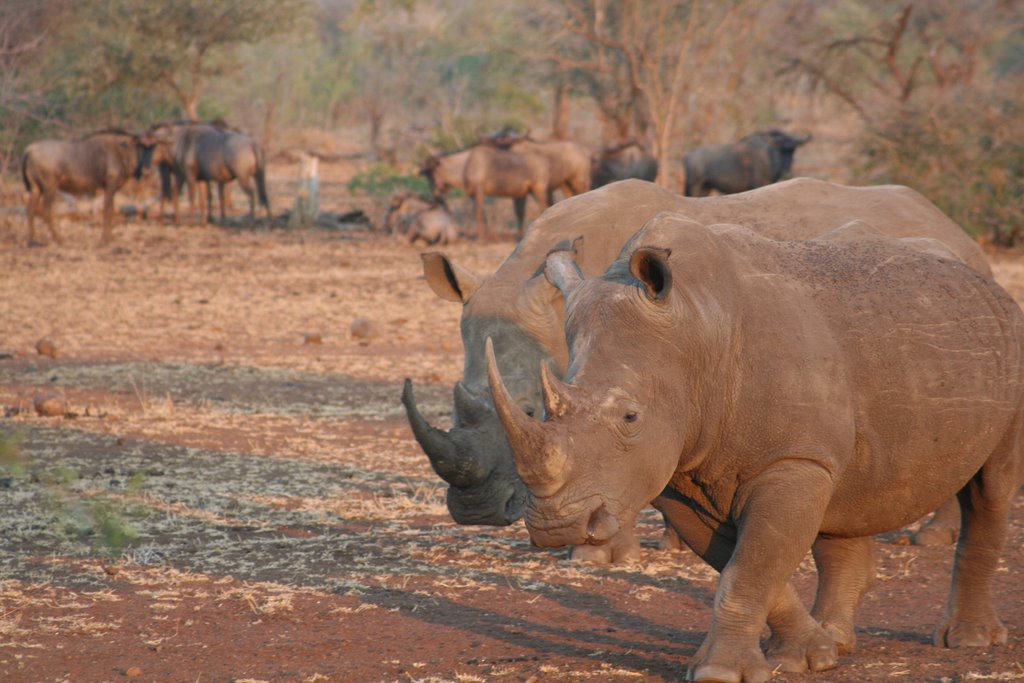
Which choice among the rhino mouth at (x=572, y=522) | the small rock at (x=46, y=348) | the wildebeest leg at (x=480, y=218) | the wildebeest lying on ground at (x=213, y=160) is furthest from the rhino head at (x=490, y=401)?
the wildebeest lying on ground at (x=213, y=160)

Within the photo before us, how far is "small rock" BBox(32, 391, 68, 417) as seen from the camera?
9555 millimetres

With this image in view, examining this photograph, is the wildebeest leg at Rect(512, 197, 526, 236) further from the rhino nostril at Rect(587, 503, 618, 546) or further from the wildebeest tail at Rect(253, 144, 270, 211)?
the rhino nostril at Rect(587, 503, 618, 546)

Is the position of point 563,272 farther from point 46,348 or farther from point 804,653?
point 46,348

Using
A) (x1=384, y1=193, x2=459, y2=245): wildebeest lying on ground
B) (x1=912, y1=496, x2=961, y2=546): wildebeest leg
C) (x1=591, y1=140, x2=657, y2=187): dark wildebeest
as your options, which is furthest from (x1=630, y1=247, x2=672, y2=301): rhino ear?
(x1=591, y1=140, x2=657, y2=187): dark wildebeest

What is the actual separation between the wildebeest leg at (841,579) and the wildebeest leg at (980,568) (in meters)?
0.31

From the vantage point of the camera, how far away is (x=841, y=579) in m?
4.99

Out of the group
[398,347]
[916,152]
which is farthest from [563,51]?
[398,347]

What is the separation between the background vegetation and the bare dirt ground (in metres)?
12.4

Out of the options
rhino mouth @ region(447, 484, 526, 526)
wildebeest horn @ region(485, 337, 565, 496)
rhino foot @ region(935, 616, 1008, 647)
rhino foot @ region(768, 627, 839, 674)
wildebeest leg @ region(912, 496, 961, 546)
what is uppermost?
wildebeest horn @ region(485, 337, 565, 496)

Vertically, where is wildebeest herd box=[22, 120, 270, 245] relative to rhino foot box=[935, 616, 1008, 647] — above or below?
below

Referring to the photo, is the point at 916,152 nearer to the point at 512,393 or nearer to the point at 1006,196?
the point at 1006,196

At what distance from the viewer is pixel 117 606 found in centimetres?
561

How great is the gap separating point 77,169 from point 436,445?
19471 millimetres

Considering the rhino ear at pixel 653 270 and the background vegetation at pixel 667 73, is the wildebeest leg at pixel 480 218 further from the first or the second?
the rhino ear at pixel 653 270
